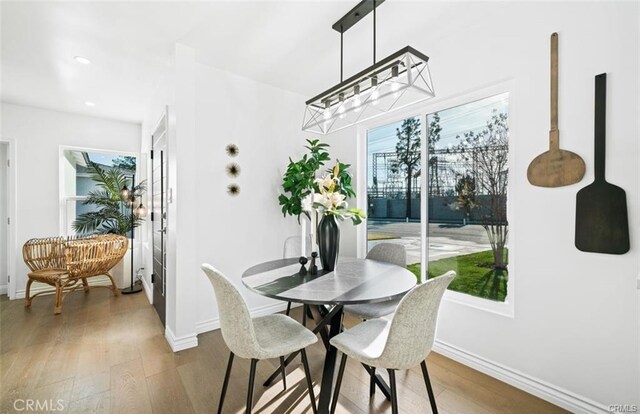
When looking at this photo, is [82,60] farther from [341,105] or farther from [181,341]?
[181,341]

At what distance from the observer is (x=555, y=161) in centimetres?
181

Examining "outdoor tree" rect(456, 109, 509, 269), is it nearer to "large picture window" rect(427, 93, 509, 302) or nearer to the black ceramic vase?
"large picture window" rect(427, 93, 509, 302)

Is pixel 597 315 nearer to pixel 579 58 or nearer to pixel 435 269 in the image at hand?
pixel 435 269

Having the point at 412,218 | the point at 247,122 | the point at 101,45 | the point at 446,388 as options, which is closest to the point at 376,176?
the point at 412,218

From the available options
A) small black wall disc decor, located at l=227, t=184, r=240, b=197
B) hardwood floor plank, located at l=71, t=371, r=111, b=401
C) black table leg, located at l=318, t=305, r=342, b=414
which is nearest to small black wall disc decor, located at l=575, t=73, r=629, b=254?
black table leg, located at l=318, t=305, r=342, b=414

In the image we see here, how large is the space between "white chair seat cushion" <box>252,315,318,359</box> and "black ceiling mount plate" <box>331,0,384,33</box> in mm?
2190

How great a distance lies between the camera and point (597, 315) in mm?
1651

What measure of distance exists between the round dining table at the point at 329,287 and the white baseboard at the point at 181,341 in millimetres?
959

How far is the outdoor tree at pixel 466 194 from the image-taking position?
2.37 m

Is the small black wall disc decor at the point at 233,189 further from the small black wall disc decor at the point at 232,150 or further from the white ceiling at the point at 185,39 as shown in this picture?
the white ceiling at the point at 185,39

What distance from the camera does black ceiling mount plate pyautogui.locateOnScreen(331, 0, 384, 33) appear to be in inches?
76.7

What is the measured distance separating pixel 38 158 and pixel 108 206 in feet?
3.43

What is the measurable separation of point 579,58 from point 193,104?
2873 mm

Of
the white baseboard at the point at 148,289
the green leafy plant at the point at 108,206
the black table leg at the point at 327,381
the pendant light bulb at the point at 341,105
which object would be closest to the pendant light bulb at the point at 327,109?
the pendant light bulb at the point at 341,105
